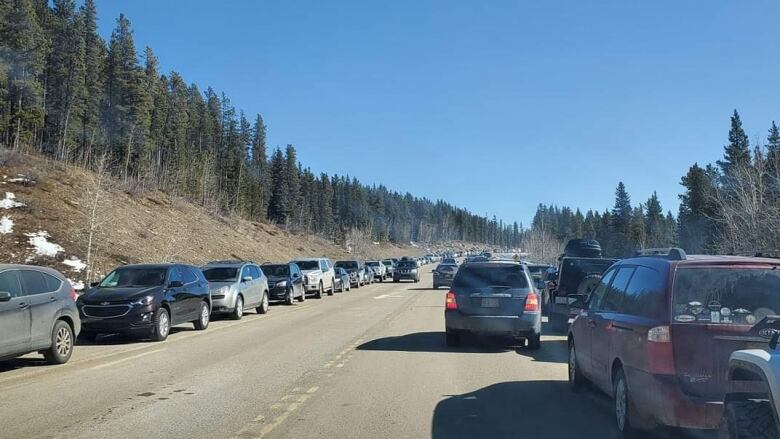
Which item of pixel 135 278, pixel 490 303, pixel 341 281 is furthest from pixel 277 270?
pixel 490 303

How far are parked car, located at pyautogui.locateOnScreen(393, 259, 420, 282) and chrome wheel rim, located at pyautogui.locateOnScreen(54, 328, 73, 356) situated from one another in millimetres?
41983

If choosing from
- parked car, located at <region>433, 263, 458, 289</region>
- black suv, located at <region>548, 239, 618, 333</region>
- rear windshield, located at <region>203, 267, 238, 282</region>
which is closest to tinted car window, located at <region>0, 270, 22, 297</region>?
rear windshield, located at <region>203, 267, 238, 282</region>

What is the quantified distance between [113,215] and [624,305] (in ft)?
148

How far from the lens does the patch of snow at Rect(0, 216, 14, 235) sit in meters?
35.1

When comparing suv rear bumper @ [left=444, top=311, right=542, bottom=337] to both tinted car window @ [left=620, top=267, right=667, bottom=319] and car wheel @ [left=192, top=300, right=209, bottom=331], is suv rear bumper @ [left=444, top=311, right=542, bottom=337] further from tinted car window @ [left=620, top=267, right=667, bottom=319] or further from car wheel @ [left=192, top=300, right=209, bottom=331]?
car wheel @ [left=192, top=300, right=209, bottom=331]

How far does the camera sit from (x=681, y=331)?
5578 mm

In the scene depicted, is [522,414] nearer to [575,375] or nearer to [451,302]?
[575,375]

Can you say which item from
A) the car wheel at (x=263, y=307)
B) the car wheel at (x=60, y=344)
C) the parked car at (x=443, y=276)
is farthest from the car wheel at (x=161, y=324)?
the parked car at (x=443, y=276)

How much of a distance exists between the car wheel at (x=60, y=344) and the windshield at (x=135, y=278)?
3.90 metres

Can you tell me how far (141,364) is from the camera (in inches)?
448

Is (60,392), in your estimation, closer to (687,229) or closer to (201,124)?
(687,229)

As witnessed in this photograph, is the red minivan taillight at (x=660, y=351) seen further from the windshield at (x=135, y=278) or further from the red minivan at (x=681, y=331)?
the windshield at (x=135, y=278)

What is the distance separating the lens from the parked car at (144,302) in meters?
14.2

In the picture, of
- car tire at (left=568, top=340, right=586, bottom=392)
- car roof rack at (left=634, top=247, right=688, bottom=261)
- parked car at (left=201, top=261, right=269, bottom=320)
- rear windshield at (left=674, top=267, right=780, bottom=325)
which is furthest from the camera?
parked car at (left=201, top=261, right=269, bottom=320)
